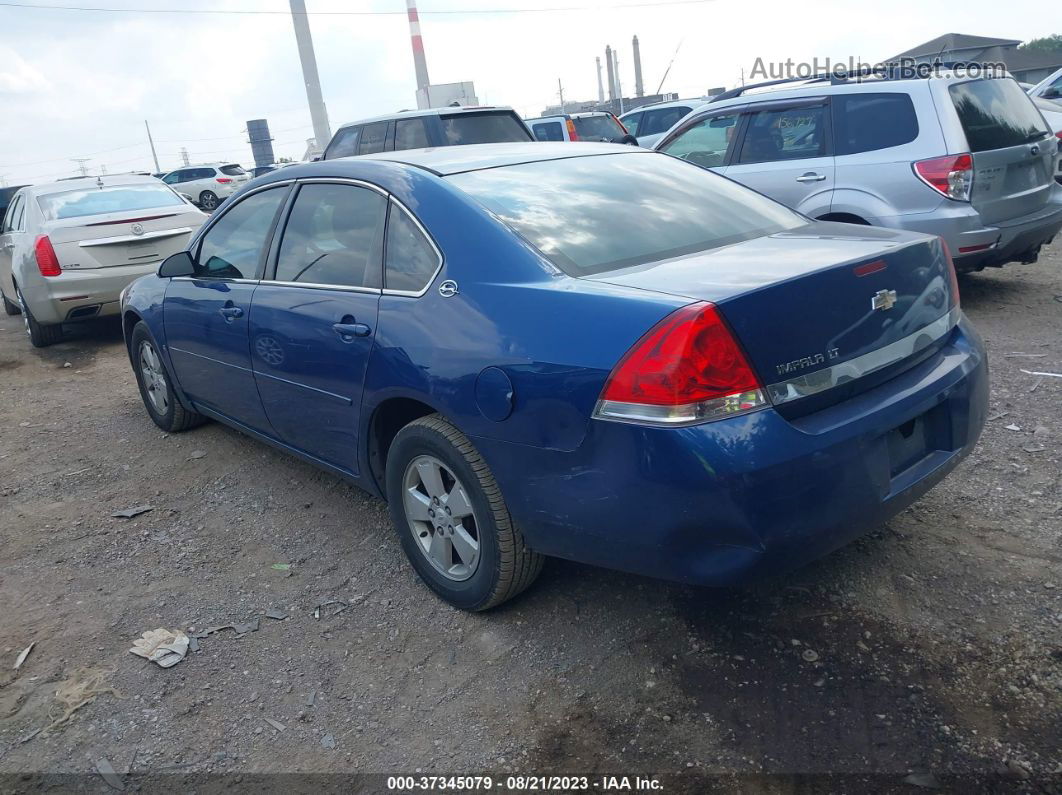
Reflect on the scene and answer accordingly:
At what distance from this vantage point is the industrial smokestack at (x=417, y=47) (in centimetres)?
6862

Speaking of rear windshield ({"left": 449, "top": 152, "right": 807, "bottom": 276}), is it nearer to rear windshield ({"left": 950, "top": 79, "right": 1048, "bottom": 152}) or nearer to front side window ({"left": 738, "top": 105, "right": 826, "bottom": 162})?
rear windshield ({"left": 950, "top": 79, "right": 1048, "bottom": 152})

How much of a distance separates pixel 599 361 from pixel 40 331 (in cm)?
806

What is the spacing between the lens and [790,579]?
3188 millimetres

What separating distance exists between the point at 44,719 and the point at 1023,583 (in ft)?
11.1

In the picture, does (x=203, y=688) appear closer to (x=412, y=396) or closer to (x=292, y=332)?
(x=412, y=396)

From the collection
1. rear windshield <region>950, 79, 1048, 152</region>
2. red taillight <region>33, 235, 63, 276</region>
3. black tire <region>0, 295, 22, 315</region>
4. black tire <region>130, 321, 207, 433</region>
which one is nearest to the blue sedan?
black tire <region>130, 321, 207, 433</region>

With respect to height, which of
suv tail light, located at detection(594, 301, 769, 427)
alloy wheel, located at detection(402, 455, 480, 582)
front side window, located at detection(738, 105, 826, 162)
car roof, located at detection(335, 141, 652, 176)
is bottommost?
alloy wheel, located at detection(402, 455, 480, 582)

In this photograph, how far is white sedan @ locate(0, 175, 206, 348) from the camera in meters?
7.96

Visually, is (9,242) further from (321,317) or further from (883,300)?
(883,300)

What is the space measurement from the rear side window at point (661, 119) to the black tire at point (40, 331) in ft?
41.5

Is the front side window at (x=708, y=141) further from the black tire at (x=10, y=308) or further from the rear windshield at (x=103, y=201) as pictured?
the black tire at (x=10, y=308)

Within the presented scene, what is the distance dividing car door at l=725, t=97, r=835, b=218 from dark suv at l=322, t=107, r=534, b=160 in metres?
3.41

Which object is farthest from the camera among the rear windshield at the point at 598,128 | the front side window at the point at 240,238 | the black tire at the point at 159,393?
the rear windshield at the point at 598,128

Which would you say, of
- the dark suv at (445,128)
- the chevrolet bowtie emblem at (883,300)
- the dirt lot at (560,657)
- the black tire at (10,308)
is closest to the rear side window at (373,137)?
the dark suv at (445,128)
